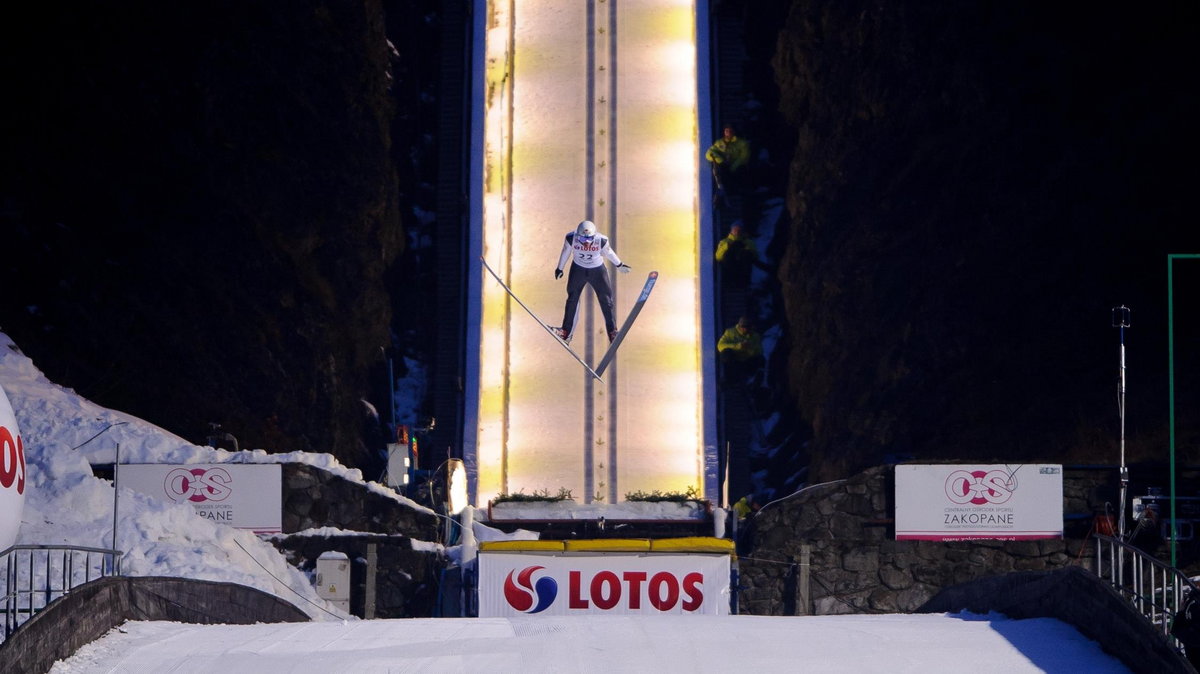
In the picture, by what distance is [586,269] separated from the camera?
22312 mm

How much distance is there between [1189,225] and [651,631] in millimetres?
13053

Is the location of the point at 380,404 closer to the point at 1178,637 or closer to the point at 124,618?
the point at 124,618

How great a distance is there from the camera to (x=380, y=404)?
24.6 meters

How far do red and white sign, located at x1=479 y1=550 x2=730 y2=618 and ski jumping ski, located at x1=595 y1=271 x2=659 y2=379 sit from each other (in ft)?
13.3

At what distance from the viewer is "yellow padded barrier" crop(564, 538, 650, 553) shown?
1959cm

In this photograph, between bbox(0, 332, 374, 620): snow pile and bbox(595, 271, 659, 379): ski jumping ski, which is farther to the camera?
bbox(595, 271, 659, 379): ski jumping ski

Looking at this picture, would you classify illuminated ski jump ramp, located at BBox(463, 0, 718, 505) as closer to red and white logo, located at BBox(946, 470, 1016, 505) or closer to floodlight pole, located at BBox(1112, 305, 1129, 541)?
red and white logo, located at BBox(946, 470, 1016, 505)

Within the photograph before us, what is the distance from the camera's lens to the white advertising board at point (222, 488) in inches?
799

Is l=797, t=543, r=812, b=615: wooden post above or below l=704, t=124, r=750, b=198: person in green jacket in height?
below

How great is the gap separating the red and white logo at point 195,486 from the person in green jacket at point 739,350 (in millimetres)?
6497

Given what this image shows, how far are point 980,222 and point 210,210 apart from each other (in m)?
9.48

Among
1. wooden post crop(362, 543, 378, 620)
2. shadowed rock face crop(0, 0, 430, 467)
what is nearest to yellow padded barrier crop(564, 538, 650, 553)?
wooden post crop(362, 543, 378, 620)

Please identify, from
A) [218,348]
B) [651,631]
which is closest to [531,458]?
[218,348]

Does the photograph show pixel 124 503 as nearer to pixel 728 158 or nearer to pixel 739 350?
pixel 739 350
